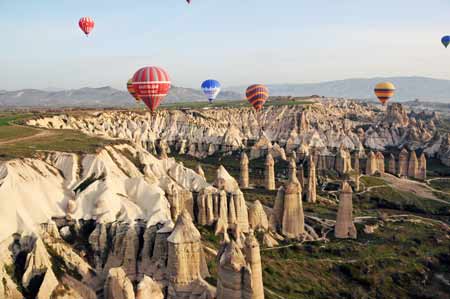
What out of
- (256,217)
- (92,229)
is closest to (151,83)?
(256,217)

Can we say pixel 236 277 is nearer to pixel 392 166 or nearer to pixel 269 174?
pixel 269 174

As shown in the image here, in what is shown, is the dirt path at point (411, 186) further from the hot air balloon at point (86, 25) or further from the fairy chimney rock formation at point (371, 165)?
the hot air balloon at point (86, 25)

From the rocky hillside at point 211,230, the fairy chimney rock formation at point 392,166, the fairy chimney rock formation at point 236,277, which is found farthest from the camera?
the fairy chimney rock formation at point 392,166

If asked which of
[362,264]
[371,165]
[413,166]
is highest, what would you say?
[371,165]

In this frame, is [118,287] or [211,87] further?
[211,87]

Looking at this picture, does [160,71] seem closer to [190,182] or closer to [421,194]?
[190,182]

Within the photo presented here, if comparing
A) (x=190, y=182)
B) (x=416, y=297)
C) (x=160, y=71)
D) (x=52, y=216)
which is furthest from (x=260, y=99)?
(x=52, y=216)

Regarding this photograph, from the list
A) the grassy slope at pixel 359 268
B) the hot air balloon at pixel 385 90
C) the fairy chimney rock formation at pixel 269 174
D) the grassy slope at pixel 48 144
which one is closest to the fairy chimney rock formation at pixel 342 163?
the fairy chimney rock formation at pixel 269 174
